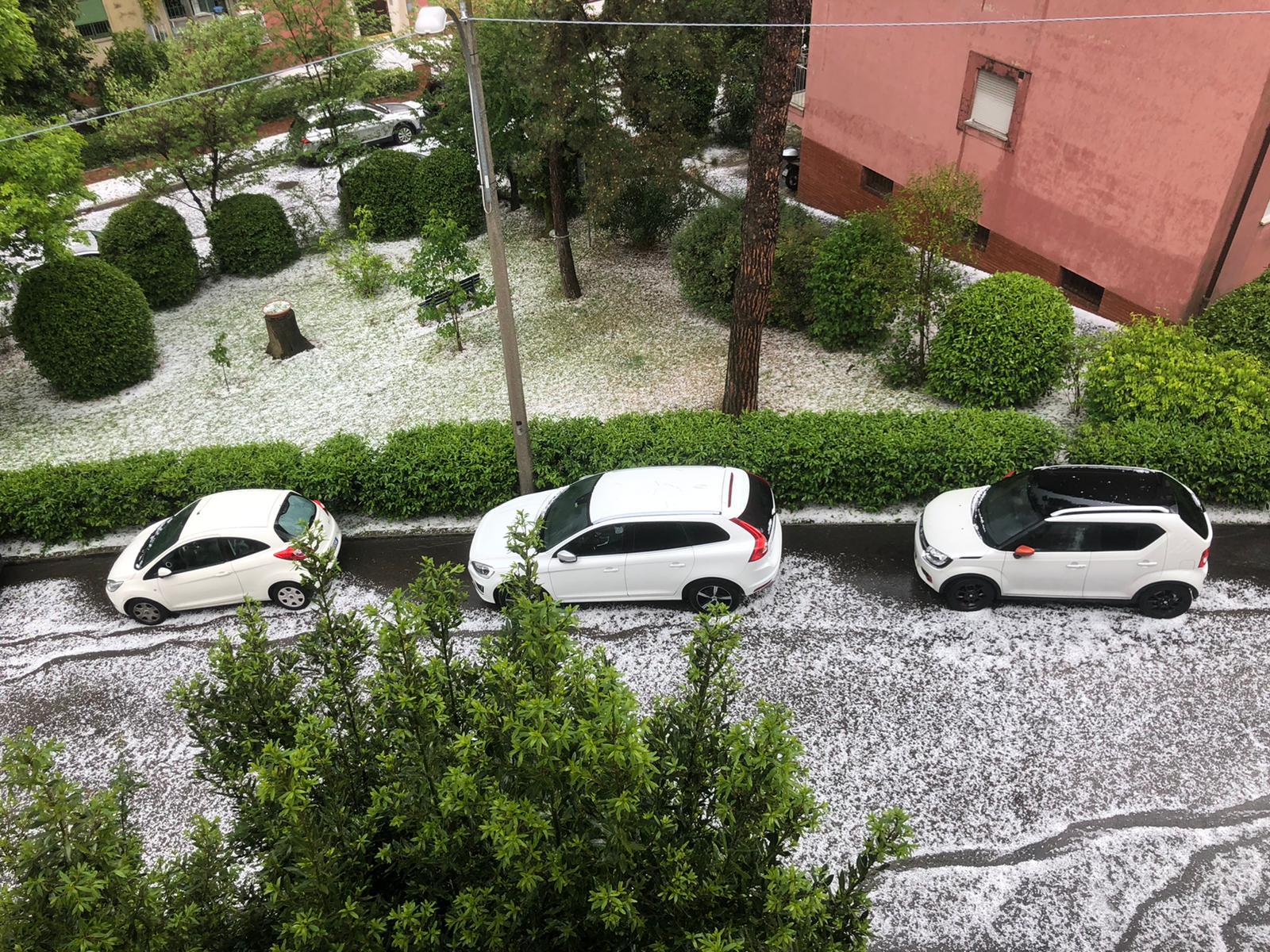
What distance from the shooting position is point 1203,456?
11.3 metres

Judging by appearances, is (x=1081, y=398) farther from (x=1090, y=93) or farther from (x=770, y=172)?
(x=770, y=172)

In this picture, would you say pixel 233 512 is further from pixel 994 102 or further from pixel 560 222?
pixel 994 102

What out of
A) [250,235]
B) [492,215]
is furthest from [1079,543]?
[250,235]

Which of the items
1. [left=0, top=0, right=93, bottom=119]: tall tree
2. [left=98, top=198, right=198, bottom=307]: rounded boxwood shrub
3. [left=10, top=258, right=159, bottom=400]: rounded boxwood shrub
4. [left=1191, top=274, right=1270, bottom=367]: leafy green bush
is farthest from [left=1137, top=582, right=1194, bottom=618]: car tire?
[left=0, top=0, right=93, bottom=119]: tall tree

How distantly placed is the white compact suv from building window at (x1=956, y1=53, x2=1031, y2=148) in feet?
25.0

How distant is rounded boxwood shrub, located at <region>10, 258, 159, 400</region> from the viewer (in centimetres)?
1568

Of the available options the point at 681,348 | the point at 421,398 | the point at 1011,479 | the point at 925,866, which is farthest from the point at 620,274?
the point at 925,866

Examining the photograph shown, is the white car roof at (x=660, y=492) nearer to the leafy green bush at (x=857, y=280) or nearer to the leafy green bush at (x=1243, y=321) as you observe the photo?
the leafy green bush at (x=857, y=280)

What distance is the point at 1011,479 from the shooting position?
10.9 m

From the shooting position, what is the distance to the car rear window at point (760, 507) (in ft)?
33.9

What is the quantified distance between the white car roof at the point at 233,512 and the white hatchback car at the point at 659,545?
279 cm

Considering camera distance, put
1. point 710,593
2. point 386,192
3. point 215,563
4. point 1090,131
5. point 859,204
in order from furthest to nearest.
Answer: point 386,192 → point 859,204 → point 1090,131 → point 215,563 → point 710,593

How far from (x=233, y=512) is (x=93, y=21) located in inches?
1046

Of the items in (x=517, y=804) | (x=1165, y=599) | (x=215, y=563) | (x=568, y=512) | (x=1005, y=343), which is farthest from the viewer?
(x=1005, y=343)
